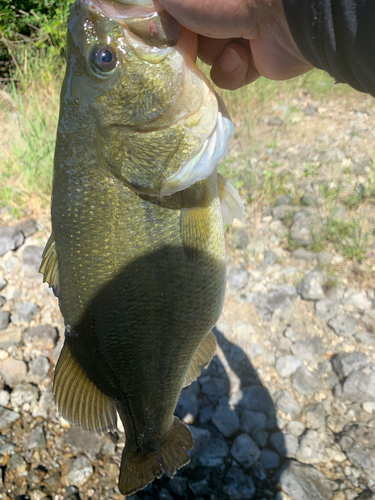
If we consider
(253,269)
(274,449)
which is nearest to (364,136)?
(253,269)

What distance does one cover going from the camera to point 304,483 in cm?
224

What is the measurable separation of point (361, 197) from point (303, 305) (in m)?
1.49

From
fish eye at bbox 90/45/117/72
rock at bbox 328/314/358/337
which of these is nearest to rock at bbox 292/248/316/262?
rock at bbox 328/314/358/337

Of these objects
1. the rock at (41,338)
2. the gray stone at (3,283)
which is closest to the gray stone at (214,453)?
the rock at (41,338)

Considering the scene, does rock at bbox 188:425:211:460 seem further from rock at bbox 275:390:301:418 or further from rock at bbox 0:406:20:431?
rock at bbox 0:406:20:431

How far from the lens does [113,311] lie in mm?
1539

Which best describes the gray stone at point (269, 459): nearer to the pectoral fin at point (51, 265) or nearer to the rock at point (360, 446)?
the rock at point (360, 446)

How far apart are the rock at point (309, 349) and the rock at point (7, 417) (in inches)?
89.3

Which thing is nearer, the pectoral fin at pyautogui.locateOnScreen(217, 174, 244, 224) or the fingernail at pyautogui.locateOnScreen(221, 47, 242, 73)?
the pectoral fin at pyautogui.locateOnScreen(217, 174, 244, 224)

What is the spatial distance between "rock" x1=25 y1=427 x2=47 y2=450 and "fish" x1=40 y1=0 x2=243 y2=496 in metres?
1.24

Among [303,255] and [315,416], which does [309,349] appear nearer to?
[315,416]

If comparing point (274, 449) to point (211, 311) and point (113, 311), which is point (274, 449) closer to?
point (211, 311)

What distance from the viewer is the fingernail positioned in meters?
1.90

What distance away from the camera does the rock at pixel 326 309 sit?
9.80 feet
